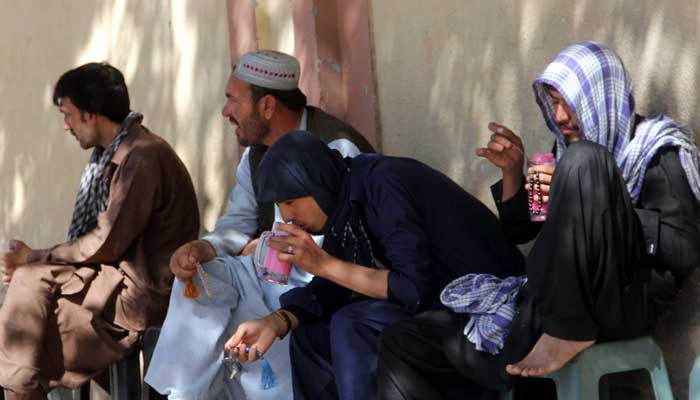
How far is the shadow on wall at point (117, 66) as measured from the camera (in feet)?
20.5

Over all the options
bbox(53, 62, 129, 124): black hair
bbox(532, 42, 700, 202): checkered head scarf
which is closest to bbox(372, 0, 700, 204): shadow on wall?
bbox(532, 42, 700, 202): checkered head scarf

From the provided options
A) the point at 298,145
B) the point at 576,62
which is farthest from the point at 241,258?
the point at 576,62

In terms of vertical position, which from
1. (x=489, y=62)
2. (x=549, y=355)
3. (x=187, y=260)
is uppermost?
(x=489, y=62)

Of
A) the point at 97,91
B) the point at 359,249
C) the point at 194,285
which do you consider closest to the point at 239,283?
the point at 194,285

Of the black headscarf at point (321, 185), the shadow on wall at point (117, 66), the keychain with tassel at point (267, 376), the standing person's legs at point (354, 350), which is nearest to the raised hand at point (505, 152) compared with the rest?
the black headscarf at point (321, 185)

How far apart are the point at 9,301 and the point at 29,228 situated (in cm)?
311

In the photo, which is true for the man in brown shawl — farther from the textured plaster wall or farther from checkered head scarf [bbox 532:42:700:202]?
checkered head scarf [bbox 532:42:700:202]

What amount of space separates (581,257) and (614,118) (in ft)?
1.85

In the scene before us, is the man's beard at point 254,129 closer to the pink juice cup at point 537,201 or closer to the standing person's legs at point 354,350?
A: the standing person's legs at point 354,350

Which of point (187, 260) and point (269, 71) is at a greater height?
point (269, 71)

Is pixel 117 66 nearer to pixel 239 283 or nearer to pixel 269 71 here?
pixel 269 71

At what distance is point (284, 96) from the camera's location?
4.96 metres

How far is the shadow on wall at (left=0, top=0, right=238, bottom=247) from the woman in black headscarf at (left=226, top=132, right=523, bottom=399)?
209 centimetres

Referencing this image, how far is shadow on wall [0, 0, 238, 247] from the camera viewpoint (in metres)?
6.24
